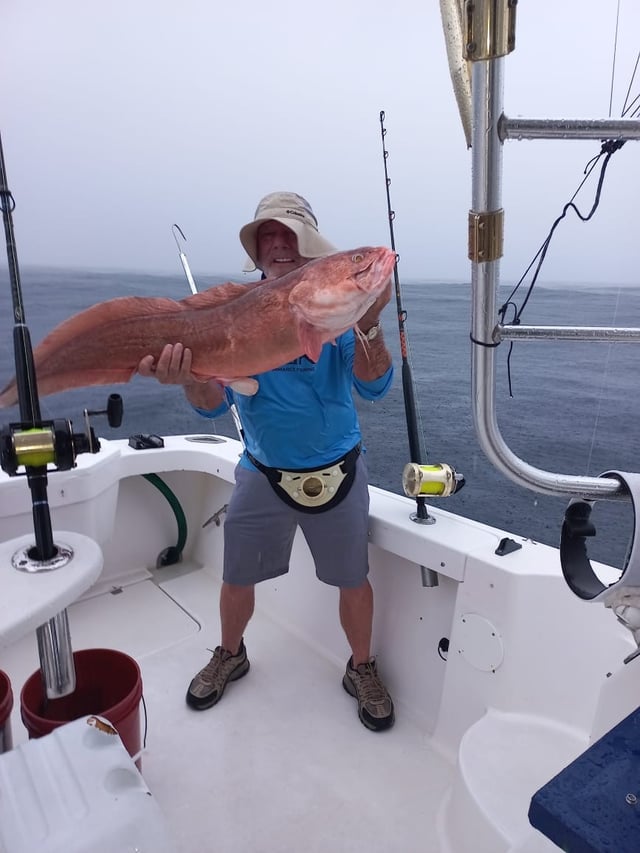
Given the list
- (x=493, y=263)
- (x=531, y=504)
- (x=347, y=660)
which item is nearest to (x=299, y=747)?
(x=347, y=660)

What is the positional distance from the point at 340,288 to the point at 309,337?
0.14m

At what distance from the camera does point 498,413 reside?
5.85 meters

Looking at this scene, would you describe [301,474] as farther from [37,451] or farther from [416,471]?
[37,451]

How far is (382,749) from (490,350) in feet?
5.90

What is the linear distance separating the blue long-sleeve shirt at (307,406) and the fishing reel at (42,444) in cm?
81

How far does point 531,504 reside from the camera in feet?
15.0

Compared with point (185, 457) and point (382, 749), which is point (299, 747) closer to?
point (382, 749)

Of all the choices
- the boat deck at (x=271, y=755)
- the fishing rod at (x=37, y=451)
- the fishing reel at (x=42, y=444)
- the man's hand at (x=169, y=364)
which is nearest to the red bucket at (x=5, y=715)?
the fishing rod at (x=37, y=451)

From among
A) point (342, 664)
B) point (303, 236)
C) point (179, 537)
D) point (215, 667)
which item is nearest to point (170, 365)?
point (303, 236)

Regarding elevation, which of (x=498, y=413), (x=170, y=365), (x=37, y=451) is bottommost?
(x=498, y=413)

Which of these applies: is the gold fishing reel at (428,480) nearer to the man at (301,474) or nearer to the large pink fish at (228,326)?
the man at (301,474)

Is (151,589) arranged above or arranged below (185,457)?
below

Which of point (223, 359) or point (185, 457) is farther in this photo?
point (185, 457)

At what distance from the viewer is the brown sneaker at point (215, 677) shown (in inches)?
93.6
